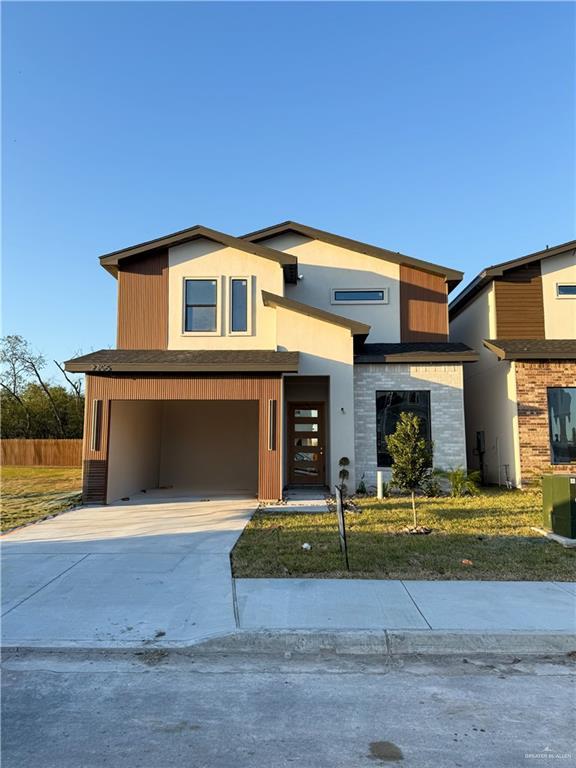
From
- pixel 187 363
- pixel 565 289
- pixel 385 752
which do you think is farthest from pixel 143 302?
pixel 385 752

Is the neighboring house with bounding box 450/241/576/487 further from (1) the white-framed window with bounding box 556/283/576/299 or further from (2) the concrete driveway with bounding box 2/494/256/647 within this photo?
(2) the concrete driveway with bounding box 2/494/256/647

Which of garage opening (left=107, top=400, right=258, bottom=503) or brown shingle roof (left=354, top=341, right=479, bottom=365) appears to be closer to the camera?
brown shingle roof (left=354, top=341, right=479, bottom=365)

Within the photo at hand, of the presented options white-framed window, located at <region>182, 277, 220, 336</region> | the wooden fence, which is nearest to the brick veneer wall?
white-framed window, located at <region>182, 277, 220, 336</region>

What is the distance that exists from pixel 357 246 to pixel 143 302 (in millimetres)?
6774

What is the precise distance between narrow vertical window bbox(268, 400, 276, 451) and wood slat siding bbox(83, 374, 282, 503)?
0.05 meters

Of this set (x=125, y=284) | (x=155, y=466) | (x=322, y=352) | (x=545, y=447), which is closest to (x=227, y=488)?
(x=155, y=466)

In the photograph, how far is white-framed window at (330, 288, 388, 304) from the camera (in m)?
16.6

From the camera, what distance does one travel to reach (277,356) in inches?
512

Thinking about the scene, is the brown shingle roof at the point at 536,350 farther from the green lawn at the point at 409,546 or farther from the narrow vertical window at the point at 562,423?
the green lawn at the point at 409,546

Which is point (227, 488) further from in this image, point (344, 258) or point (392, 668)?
point (392, 668)

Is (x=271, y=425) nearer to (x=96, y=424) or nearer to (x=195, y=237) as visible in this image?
(x=96, y=424)

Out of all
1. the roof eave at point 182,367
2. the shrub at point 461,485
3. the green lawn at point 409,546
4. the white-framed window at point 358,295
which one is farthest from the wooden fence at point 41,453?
the shrub at point 461,485

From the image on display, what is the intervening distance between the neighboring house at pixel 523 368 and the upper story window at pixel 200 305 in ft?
25.3

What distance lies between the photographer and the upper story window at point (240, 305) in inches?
564
